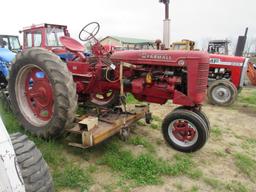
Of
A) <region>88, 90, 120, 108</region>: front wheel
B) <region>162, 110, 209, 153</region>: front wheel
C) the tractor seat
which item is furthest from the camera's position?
<region>88, 90, 120, 108</region>: front wheel

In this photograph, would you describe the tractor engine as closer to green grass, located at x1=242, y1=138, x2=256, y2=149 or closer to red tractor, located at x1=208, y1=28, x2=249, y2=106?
green grass, located at x1=242, y1=138, x2=256, y2=149

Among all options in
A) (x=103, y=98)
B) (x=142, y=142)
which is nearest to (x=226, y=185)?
(x=142, y=142)

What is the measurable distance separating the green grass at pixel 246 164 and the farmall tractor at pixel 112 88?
506 mm

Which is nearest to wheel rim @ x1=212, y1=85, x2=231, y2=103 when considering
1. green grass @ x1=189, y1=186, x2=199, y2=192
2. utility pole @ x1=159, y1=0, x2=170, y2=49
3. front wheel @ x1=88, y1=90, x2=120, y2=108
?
utility pole @ x1=159, y1=0, x2=170, y2=49

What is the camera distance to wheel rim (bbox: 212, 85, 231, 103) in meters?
6.86

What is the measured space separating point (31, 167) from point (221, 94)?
5973 millimetres

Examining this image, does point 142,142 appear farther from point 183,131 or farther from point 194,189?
point 194,189

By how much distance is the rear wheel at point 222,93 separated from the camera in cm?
680

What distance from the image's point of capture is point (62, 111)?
10.5 ft

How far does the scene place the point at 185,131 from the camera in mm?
3617

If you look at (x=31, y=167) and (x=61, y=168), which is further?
(x=61, y=168)

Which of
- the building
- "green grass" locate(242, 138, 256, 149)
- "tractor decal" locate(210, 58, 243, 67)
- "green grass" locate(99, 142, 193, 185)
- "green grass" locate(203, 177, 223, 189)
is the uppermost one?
the building

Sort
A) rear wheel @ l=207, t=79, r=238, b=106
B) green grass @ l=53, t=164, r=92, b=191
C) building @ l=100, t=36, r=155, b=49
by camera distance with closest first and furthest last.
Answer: green grass @ l=53, t=164, r=92, b=191, rear wheel @ l=207, t=79, r=238, b=106, building @ l=100, t=36, r=155, b=49

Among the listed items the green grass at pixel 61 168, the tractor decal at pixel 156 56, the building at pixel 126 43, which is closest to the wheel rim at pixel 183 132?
the tractor decal at pixel 156 56
